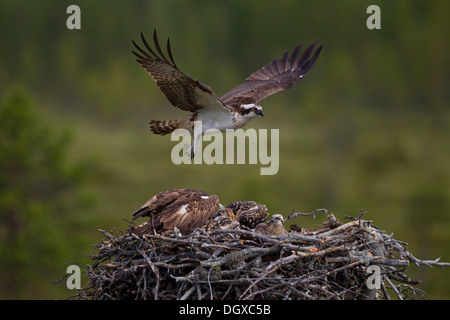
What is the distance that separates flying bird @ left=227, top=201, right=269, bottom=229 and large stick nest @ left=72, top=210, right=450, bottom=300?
79 centimetres

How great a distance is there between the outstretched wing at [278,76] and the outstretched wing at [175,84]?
1.41m

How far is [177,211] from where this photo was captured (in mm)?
6664

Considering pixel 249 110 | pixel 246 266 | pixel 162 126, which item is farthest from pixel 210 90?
pixel 246 266

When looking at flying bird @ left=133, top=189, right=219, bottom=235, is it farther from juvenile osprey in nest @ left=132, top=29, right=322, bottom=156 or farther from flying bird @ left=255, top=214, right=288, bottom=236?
juvenile osprey in nest @ left=132, top=29, right=322, bottom=156

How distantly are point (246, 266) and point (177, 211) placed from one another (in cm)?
104

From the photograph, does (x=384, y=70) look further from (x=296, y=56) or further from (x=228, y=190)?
(x=296, y=56)

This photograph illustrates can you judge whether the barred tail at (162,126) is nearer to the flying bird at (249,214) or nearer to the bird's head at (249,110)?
the bird's head at (249,110)

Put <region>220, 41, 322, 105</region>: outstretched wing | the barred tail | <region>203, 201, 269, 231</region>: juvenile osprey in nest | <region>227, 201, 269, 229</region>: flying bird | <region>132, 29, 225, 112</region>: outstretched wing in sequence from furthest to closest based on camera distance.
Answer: <region>220, 41, 322, 105</region>: outstretched wing → the barred tail → <region>132, 29, 225, 112</region>: outstretched wing → <region>227, 201, 269, 229</region>: flying bird → <region>203, 201, 269, 231</region>: juvenile osprey in nest

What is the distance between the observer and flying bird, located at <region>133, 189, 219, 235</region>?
6.56 metres

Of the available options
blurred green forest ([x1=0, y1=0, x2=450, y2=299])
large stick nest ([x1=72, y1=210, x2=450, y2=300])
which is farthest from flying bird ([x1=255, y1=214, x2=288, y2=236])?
blurred green forest ([x1=0, y1=0, x2=450, y2=299])

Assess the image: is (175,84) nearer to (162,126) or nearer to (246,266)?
(162,126)

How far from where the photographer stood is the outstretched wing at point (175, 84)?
7.79 metres
